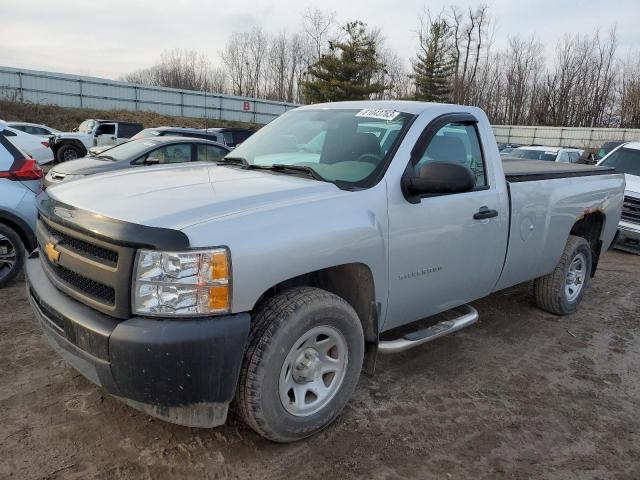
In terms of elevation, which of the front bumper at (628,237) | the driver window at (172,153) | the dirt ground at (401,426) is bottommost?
the dirt ground at (401,426)

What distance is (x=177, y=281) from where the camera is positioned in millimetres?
2287

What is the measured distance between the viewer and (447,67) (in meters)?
47.3

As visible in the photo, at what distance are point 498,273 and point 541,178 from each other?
103 centimetres

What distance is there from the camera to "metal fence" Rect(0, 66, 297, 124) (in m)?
32.8

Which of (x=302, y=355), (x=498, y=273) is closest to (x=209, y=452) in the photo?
(x=302, y=355)

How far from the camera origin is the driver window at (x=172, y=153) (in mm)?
9734

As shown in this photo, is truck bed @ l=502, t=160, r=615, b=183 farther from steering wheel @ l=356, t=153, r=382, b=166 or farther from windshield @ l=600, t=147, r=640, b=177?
windshield @ l=600, t=147, r=640, b=177

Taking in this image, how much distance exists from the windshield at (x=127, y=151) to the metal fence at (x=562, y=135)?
29587 mm

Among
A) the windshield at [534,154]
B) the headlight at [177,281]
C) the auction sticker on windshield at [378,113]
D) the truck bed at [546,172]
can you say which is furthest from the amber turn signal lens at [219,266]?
the windshield at [534,154]

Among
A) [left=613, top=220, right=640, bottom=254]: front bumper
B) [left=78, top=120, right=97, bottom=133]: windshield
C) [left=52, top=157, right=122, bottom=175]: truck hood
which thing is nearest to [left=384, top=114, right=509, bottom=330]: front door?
[left=613, top=220, right=640, bottom=254]: front bumper

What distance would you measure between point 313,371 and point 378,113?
1.90 metres

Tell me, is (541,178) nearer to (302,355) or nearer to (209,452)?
(302,355)

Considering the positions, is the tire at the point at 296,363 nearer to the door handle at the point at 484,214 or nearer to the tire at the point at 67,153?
the door handle at the point at 484,214

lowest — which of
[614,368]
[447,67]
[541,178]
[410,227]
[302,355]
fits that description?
[614,368]
